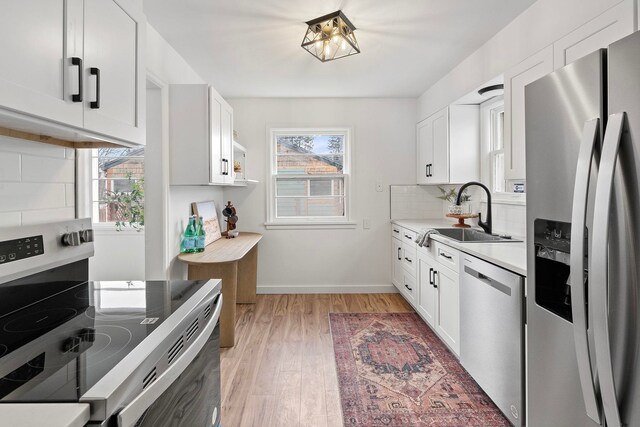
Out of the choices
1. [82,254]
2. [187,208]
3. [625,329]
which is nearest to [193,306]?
[82,254]

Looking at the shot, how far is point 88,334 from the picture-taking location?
40.9 inches

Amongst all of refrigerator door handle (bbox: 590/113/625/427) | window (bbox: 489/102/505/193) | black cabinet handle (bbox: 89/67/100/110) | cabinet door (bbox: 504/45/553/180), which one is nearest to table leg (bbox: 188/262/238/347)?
black cabinet handle (bbox: 89/67/100/110)

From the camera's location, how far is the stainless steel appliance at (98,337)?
0.75 metres

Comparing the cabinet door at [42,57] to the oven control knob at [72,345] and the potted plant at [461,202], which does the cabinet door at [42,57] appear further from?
the potted plant at [461,202]

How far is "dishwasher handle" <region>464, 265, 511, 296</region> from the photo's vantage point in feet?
6.03

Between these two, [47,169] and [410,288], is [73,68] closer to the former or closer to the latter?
[47,169]

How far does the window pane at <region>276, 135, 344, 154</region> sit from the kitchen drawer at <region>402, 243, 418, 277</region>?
4.95 ft

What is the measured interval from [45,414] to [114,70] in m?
1.12

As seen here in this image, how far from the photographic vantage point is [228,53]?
3033 mm

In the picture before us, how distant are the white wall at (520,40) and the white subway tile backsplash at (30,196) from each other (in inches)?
102

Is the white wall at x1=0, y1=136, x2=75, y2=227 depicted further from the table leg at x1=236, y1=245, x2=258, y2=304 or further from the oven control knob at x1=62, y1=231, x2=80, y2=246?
the table leg at x1=236, y1=245, x2=258, y2=304

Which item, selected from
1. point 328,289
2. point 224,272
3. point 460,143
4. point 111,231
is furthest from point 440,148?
point 111,231

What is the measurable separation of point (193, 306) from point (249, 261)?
3.05 meters

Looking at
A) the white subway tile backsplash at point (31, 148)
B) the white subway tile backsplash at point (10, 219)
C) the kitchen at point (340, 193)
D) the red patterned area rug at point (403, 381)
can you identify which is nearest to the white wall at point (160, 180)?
the kitchen at point (340, 193)
